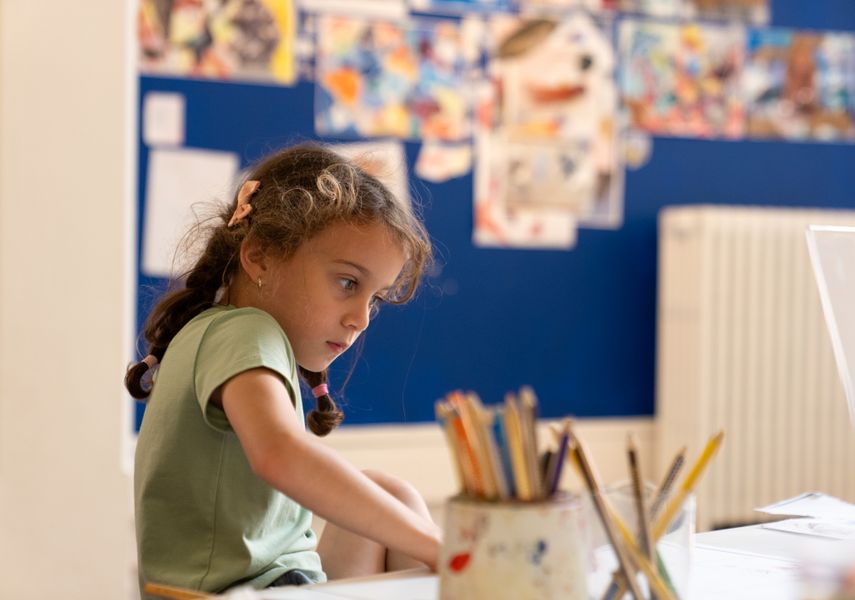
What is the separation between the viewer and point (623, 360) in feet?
10.7

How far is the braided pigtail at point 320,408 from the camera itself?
143 centimetres

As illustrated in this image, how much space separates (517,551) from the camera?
0.80m

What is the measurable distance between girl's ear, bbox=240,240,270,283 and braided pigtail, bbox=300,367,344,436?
17cm

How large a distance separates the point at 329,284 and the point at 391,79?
1821 mm

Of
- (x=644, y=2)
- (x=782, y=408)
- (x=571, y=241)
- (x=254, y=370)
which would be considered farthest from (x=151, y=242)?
(x=254, y=370)

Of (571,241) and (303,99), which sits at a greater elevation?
(303,99)

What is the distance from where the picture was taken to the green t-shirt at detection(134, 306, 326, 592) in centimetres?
115

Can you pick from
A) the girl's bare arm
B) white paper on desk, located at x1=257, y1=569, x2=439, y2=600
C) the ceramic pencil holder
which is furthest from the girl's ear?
Answer: the ceramic pencil holder

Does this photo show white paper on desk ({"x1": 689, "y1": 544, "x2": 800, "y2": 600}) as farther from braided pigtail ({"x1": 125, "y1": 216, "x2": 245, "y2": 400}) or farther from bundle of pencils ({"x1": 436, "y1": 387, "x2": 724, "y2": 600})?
braided pigtail ({"x1": 125, "y1": 216, "x2": 245, "y2": 400})

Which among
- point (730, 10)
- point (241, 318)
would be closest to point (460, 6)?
point (730, 10)

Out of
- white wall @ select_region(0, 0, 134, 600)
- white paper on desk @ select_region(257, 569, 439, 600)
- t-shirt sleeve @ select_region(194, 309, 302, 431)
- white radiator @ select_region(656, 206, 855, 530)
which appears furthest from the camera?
white radiator @ select_region(656, 206, 855, 530)

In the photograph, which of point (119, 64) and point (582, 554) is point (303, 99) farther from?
point (582, 554)

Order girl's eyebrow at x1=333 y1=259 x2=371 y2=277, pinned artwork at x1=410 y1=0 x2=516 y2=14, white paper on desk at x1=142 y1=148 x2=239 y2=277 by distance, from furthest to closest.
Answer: pinned artwork at x1=410 y1=0 x2=516 y2=14 < white paper on desk at x1=142 y1=148 x2=239 y2=277 < girl's eyebrow at x1=333 y1=259 x2=371 y2=277

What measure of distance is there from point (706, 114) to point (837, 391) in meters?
0.78
